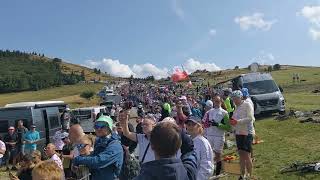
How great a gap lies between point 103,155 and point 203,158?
147 cm

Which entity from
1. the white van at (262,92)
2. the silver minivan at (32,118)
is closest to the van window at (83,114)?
the white van at (262,92)

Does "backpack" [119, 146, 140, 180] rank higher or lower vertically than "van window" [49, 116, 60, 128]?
higher

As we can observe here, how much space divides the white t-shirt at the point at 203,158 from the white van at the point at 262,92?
62.6ft

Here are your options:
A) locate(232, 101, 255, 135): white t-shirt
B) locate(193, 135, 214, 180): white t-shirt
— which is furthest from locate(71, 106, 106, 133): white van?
locate(193, 135, 214, 180): white t-shirt

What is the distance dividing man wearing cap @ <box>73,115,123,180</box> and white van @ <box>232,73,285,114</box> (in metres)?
20.0

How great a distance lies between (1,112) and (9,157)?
1679 mm

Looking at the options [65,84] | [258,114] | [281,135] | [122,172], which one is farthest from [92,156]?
[65,84]

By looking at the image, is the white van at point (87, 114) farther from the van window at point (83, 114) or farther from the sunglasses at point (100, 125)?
the sunglasses at point (100, 125)

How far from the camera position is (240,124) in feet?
33.6

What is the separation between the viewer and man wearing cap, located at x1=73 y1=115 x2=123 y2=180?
239 inches

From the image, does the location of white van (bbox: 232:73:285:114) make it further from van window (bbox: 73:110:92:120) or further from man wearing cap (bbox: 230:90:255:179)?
man wearing cap (bbox: 230:90:255:179)

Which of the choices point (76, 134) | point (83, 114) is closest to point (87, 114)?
point (83, 114)

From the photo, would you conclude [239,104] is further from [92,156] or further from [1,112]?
[1,112]

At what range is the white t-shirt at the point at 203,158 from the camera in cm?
677
